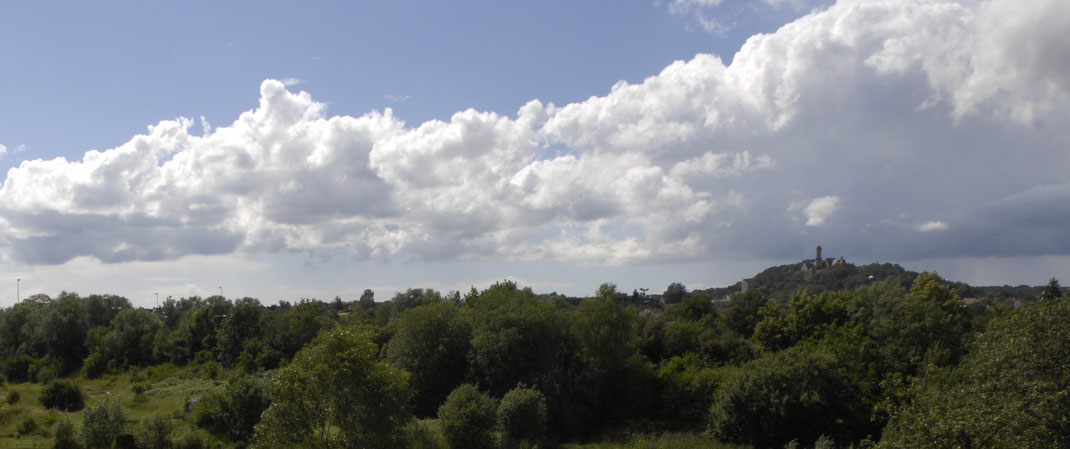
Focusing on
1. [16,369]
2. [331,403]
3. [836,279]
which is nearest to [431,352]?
[331,403]

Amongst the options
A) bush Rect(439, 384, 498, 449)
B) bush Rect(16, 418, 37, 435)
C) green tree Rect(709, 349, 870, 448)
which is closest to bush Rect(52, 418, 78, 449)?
bush Rect(16, 418, 37, 435)

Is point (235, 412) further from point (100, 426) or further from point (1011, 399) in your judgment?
point (1011, 399)

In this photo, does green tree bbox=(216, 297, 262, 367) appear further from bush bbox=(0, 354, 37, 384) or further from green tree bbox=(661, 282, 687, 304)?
green tree bbox=(661, 282, 687, 304)

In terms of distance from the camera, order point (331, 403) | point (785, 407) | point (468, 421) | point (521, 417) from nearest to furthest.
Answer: point (331, 403)
point (468, 421)
point (521, 417)
point (785, 407)

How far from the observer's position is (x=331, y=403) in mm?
24938

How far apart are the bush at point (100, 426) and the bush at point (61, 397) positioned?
14013mm

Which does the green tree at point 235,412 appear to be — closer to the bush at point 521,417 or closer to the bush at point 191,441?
the bush at point 191,441

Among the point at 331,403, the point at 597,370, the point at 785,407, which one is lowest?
the point at 785,407

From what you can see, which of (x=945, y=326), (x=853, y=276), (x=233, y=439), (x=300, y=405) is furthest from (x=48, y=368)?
(x=853, y=276)

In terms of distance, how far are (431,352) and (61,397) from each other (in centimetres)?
2591

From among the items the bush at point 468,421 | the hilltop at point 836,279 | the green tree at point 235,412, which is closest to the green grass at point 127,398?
the green tree at point 235,412

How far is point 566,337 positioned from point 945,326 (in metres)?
23.6

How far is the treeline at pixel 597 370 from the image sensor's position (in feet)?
60.8

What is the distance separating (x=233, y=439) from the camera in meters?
32.5
